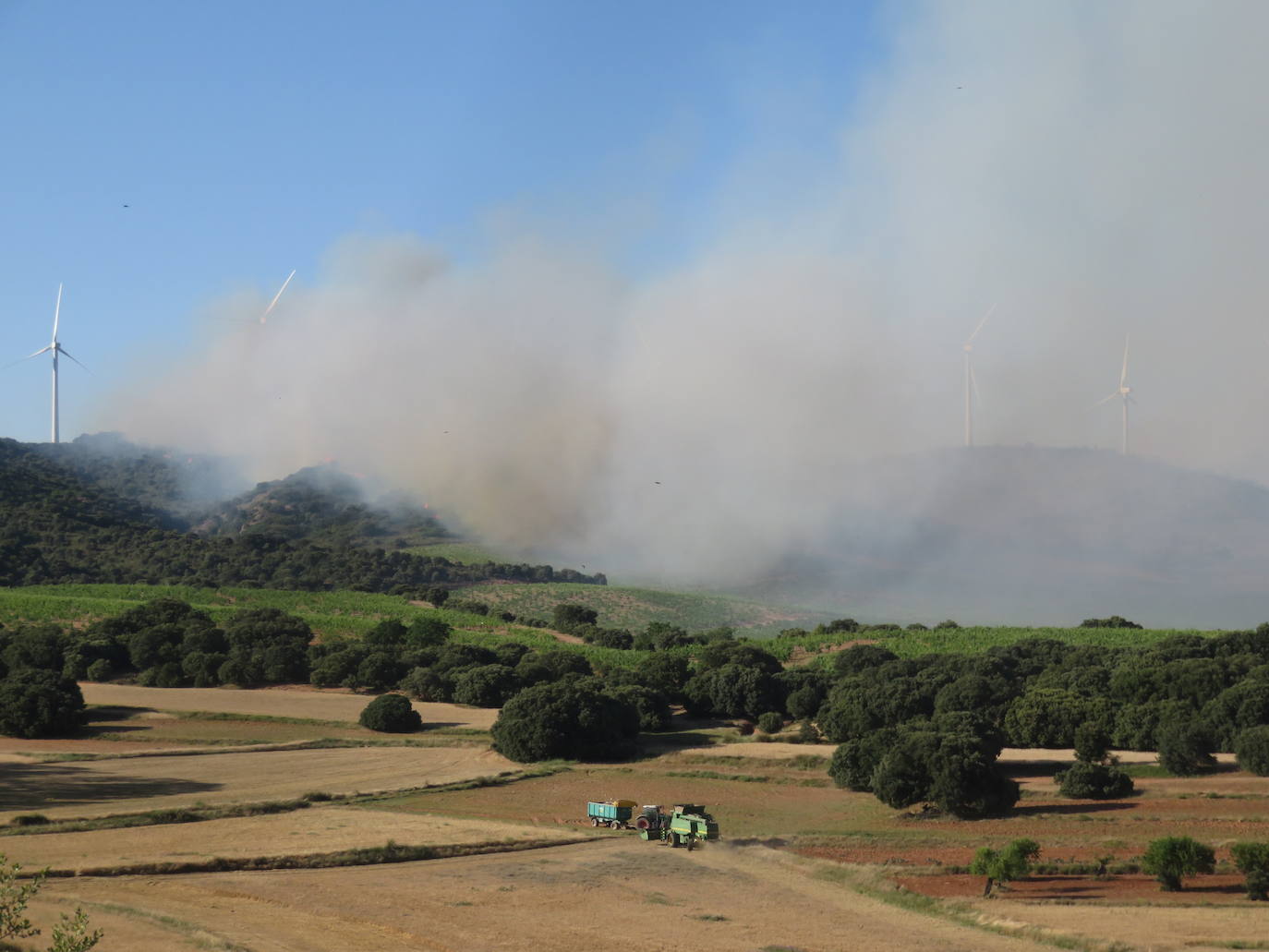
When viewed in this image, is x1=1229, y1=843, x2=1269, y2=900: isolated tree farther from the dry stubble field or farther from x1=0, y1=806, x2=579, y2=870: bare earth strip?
x1=0, y1=806, x2=579, y2=870: bare earth strip

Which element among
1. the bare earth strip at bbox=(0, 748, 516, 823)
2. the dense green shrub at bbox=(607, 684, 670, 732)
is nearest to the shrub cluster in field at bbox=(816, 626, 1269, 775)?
the dense green shrub at bbox=(607, 684, 670, 732)

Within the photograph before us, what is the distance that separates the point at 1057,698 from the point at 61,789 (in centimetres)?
5515

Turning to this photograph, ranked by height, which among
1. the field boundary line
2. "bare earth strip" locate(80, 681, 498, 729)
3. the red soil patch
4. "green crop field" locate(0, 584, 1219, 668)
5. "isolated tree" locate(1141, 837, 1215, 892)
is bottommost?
the red soil patch

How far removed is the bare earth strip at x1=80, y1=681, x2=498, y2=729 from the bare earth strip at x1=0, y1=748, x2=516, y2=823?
13.0 meters

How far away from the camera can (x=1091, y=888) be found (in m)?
41.0

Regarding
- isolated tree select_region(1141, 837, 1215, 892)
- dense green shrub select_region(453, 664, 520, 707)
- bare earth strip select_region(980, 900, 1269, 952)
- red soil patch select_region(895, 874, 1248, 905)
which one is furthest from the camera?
dense green shrub select_region(453, 664, 520, 707)

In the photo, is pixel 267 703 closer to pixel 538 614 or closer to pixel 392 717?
pixel 392 717

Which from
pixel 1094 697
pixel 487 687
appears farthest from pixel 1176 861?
pixel 487 687

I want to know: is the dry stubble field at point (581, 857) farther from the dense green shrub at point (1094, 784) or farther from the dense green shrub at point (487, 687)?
the dense green shrub at point (487, 687)

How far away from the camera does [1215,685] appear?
77.3 metres

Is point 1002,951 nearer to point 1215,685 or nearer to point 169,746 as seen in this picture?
point 1215,685

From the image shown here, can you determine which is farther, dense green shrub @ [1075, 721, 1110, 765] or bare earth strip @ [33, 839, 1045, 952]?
dense green shrub @ [1075, 721, 1110, 765]

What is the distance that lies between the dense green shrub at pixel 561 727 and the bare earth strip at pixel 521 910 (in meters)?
26.1

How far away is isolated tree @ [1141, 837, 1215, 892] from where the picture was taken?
39719 millimetres
